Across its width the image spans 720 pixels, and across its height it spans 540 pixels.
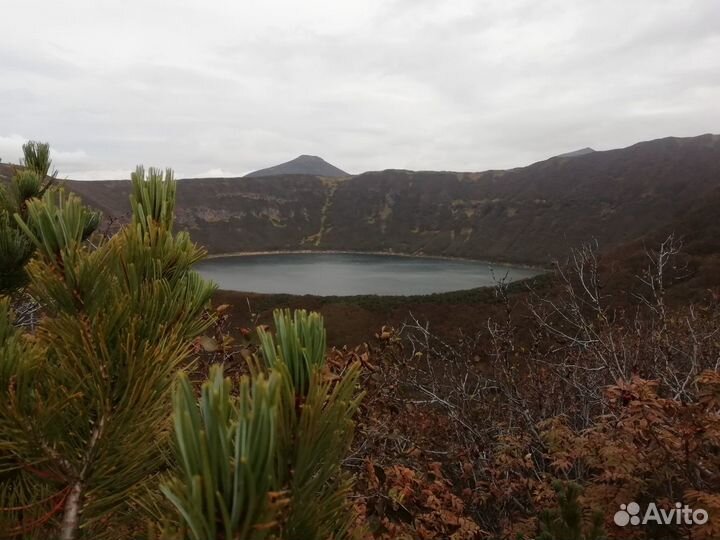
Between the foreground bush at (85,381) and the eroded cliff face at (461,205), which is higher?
the eroded cliff face at (461,205)

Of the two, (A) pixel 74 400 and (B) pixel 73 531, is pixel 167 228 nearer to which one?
(A) pixel 74 400

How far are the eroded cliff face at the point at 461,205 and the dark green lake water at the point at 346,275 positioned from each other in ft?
53.5

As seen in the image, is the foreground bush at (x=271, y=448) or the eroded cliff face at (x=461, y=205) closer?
the foreground bush at (x=271, y=448)

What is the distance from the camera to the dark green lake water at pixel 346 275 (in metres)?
65.0

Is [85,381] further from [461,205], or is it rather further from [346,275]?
[461,205]

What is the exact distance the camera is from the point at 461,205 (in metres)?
140

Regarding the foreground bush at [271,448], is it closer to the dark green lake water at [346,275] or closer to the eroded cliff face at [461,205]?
the dark green lake water at [346,275]

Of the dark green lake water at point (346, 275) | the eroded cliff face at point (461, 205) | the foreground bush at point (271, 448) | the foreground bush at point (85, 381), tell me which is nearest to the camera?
the foreground bush at point (271, 448)

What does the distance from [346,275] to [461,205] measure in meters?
71.1

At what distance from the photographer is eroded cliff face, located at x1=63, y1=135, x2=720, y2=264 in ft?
343

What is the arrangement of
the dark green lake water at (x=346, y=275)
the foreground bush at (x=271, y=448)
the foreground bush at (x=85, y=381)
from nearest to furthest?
the foreground bush at (x=271, y=448), the foreground bush at (x=85, y=381), the dark green lake water at (x=346, y=275)

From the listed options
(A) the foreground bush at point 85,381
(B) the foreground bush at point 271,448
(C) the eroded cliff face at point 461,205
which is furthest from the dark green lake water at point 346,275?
(B) the foreground bush at point 271,448

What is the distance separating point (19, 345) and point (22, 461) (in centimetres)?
35

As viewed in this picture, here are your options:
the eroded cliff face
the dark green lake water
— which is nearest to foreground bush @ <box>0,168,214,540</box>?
the dark green lake water
